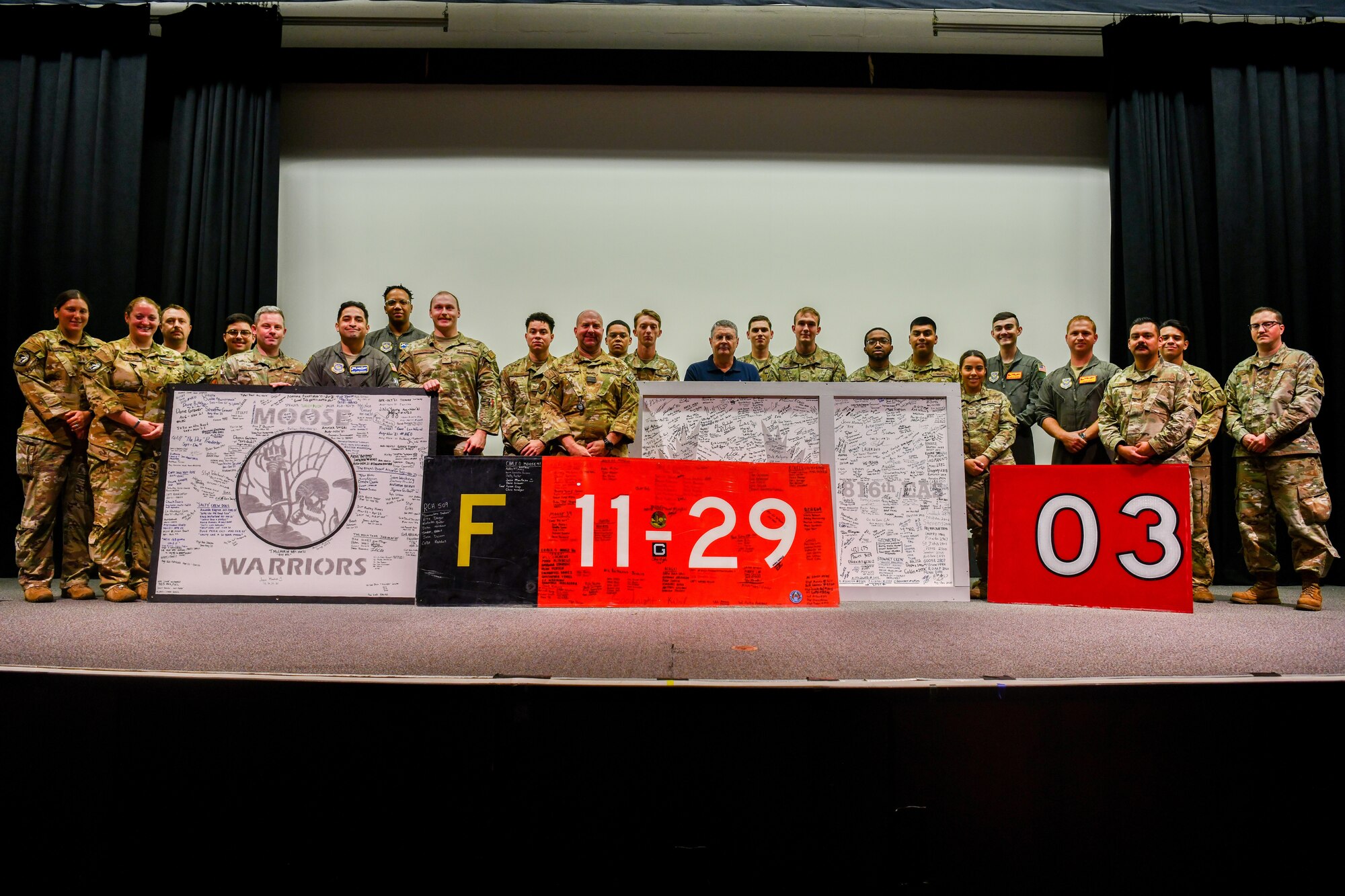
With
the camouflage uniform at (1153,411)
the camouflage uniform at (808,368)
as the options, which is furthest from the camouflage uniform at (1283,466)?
the camouflage uniform at (808,368)

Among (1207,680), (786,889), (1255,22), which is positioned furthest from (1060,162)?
(786,889)

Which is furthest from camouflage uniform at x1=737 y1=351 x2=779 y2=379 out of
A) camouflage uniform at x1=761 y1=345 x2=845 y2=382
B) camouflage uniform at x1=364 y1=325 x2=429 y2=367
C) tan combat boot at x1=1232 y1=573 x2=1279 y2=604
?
tan combat boot at x1=1232 y1=573 x2=1279 y2=604

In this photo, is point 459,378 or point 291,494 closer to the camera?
point 291,494

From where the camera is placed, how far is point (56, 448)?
12.1 ft

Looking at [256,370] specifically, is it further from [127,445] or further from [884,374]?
[884,374]

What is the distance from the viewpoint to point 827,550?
2.77 metres

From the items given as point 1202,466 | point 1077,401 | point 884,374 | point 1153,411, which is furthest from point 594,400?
point 1202,466

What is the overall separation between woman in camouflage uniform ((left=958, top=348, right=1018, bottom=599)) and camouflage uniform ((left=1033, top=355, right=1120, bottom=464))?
0.58m

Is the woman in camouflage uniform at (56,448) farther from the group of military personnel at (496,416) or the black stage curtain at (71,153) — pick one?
the black stage curtain at (71,153)

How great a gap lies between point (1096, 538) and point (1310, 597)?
1349 millimetres

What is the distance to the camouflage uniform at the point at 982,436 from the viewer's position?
4094mm

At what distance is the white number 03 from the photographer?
283 cm

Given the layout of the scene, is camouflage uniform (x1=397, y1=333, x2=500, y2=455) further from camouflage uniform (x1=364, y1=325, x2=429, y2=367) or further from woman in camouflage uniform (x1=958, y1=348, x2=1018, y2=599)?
woman in camouflage uniform (x1=958, y1=348, x2=1018, y2=599)

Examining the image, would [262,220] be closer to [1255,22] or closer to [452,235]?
[452,235]
